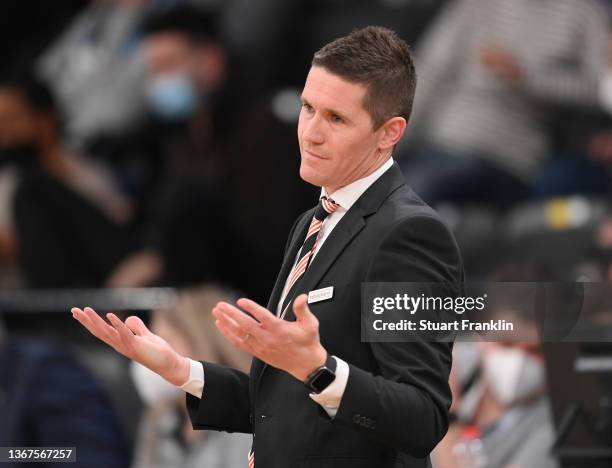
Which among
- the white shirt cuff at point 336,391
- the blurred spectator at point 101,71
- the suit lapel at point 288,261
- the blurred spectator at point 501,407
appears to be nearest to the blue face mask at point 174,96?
the blurred spectator at point 101,71

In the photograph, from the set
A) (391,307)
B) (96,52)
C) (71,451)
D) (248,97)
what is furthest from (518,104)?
(391,307)

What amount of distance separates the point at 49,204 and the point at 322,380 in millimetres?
3895

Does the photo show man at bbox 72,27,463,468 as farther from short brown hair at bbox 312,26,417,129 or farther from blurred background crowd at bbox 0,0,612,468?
blurred background crowd at bbox 0,0,612,468

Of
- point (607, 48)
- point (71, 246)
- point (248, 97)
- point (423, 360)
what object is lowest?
point (71, 246)

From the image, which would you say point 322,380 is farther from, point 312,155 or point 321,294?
point 312,155

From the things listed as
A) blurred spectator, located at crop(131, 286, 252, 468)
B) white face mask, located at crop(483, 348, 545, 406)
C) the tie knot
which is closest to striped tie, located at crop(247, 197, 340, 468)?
the tie knot

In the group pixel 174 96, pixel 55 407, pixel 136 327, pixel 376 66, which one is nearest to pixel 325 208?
pixel 376 66

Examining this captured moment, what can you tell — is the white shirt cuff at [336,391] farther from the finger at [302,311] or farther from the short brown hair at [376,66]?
the short brown hair at [376,66]

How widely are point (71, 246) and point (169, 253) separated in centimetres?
90

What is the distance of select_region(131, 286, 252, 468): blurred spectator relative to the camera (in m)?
4.06

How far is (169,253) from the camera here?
5.03 metres

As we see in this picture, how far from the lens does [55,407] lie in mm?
4270

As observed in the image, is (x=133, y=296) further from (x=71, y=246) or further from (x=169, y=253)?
(x=71, y=246)

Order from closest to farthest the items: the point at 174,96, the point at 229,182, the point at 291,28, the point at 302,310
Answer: the point at 302,310, the point at 229,182, the point at 174,96, the point at 291,28
